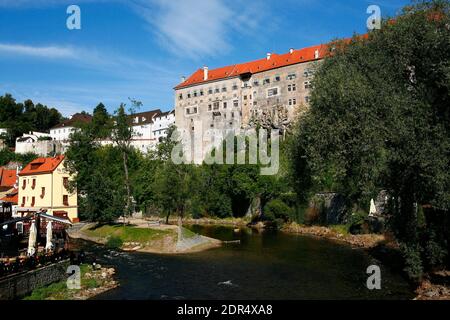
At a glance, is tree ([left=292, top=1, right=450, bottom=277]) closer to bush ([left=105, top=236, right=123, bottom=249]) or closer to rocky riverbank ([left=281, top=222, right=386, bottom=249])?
rocky riverbank ([left=281, top=222, right=386, bottom=249])

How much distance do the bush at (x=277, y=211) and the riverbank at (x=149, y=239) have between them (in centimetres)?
2137

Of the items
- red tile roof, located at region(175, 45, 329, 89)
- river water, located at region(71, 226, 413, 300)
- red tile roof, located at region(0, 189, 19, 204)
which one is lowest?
river water, located at region(71, 226, 413, 300)

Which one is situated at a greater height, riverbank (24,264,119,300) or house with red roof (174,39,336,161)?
house with red roof (174,39,336,161)

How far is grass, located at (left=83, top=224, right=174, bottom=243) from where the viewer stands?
2037 inches

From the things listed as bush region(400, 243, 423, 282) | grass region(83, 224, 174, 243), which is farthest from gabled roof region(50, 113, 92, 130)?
bush region(400, 243, 423, 282)

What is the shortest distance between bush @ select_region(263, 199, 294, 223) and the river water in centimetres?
1928

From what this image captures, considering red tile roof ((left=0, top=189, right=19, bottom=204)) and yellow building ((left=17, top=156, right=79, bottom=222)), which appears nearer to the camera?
yellow building ((left=17, top=156, right=79, bottom=222))

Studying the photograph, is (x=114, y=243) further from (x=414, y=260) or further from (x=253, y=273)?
(x=414, y=260)

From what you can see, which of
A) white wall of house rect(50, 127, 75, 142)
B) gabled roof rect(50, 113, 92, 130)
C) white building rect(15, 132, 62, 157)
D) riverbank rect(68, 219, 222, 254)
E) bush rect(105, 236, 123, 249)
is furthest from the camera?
gabled roof rect(50, 113, 92, 130)

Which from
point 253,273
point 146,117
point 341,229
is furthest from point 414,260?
point 146,117

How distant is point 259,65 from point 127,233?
70.6m

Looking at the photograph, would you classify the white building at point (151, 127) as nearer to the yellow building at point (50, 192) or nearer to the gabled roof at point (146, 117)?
the gabled roof at point (146, 117)

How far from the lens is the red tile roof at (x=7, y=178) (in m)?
88.4
